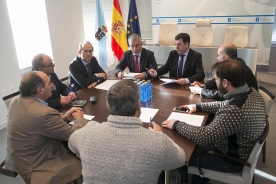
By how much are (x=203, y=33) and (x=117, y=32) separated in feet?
6.25

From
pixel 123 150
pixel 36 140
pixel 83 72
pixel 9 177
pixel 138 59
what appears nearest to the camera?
pixel 123 150

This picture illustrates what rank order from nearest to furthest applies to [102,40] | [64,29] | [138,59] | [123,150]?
1. [123,150]
2. [138,59]
3. [64,29]
4. [102,40]

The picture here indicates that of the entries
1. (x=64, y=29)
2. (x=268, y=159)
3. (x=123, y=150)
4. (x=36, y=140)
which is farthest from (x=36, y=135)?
(x=64, y=29)

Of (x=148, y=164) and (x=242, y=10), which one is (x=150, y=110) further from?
(x=242, y=10)

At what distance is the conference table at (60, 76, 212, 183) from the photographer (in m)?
1.63

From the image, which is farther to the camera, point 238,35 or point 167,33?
point 167,33

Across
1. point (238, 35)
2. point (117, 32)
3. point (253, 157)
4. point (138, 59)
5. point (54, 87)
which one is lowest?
point (253, 157)

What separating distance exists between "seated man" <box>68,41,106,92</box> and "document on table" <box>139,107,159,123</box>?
92 centimetres

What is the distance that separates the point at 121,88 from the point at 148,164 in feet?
1.24

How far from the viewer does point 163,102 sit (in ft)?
7.07

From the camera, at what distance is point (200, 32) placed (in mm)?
5301

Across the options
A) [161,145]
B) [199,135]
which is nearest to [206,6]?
[199,135]

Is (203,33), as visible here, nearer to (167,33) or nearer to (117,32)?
(167,33)

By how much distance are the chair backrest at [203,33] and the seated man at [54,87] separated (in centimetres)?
365
